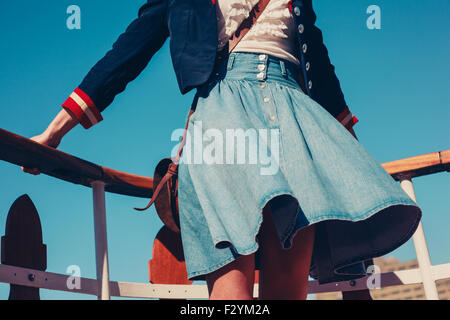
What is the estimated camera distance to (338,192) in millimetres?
1422

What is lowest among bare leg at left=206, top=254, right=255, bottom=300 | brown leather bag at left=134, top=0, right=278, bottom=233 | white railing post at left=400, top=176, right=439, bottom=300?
bare leg at left=206, top=254, right=255, bottom=300

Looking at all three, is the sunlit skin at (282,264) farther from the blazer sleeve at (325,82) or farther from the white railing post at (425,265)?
the white railing post at (425,265)

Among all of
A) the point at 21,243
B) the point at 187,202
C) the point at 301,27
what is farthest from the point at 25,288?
the point at 301,27

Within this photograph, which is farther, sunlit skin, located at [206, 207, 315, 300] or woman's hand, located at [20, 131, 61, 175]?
woman's hand, located at [20, 131, 61, 175]

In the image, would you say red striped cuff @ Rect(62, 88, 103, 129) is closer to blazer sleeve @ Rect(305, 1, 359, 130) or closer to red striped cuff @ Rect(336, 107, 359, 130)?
blazer sleeve @ Rect(305, 1, 359, 130)

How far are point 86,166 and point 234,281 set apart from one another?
3.23 ft

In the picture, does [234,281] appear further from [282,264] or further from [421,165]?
[421,165]

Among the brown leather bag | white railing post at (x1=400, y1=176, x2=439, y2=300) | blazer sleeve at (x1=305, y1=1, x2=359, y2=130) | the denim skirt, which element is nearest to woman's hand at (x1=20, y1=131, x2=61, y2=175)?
the brown leather bag

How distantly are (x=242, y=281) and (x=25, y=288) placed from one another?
0.82 meters

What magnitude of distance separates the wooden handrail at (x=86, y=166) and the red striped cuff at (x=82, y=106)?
0.21 meters

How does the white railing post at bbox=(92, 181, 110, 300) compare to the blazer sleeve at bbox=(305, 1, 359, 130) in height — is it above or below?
below

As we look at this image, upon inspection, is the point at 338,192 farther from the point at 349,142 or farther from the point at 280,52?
the point at 280,52

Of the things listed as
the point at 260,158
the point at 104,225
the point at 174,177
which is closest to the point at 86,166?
the point at 104,225

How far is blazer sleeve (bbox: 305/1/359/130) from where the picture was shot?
183 cm
